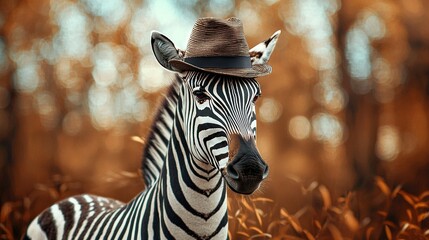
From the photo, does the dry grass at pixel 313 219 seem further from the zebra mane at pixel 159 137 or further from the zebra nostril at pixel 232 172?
the zebra nostril at pixel 232 172

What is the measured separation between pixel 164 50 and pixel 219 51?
377mm

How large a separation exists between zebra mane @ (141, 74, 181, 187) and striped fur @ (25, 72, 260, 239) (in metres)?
0.01

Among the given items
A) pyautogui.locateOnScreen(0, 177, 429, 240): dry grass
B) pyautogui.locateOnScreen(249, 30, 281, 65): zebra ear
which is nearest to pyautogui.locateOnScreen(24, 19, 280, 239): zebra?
pyautogui.locateOnScreen(249, 30, 281, 65): zebra ear

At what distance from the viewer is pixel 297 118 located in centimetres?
1045

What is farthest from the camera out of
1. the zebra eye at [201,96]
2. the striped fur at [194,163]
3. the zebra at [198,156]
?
the zebra eye at [201,96]

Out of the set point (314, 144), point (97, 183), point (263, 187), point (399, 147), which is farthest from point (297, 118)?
point (263, 187)

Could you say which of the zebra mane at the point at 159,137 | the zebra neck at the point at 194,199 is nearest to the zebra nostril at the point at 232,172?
the zebra neck at the point at 194,199

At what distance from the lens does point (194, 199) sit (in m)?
3.14

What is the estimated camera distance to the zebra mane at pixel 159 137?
364 cm

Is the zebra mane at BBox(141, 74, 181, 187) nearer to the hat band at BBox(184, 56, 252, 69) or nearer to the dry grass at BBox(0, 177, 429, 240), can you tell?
the hat band at BBox(184, 56, 252, 69)

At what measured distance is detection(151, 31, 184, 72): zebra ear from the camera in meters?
3.33

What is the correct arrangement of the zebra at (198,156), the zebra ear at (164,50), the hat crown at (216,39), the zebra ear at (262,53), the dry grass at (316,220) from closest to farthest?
the zebra at (198,156) < the hat crown at (216,39) < the zebra ear at (164,50) < the zebra ear at (262,53) < the dry grass at (316,220)

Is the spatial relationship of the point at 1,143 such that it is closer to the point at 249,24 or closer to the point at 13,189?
the point at 13,189

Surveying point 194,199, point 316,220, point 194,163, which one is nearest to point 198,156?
point 194,163
